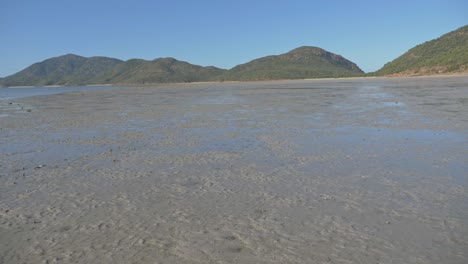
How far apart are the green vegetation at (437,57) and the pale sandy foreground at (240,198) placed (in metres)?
87.1

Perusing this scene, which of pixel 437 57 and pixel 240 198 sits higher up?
pixel 437 57

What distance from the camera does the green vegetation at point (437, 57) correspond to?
89.9 metres

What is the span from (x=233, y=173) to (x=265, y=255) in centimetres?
442

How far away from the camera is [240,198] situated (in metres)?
7.43

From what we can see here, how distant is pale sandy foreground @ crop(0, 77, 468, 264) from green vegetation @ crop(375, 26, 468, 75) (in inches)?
3427

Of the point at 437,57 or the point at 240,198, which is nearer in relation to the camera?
the point at 240,198

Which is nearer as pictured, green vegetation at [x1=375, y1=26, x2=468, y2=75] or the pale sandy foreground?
the pale sandy foreground

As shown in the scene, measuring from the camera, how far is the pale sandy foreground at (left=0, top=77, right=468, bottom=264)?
5.18 meters

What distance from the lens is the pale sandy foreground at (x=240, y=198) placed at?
518 cm

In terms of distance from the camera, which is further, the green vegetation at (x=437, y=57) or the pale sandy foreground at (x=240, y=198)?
the green vegetation at (x=437, y=57)

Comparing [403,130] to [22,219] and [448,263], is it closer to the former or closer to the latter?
[448,263]

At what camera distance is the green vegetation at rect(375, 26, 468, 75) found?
295ft

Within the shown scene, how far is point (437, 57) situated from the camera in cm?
10444

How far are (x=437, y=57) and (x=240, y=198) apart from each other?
377 feet
